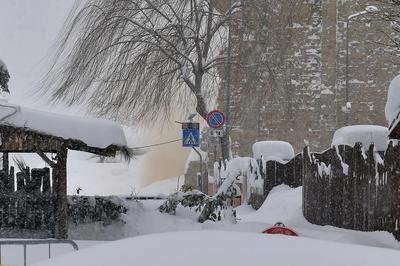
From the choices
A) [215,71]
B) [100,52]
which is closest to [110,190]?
[215,71]

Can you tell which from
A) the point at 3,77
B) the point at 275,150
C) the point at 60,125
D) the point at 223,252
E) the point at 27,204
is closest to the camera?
the point at 223,252

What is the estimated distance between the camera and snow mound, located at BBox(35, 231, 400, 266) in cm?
279

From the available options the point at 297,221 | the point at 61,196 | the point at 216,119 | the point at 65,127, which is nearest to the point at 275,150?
the point at 216,119

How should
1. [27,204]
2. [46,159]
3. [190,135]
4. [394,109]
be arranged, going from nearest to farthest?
1. [394,109]
2. [46,159]
3. [27,204]
4. [190,135]

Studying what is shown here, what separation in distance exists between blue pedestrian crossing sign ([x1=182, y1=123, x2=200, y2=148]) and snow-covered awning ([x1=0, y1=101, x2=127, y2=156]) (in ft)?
16.8

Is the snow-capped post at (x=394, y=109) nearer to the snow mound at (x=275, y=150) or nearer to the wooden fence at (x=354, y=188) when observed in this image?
the wooden fence at (x=354, y=188)

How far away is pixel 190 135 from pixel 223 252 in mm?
15549

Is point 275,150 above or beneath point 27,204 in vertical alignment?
above

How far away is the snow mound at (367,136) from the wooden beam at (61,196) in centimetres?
526

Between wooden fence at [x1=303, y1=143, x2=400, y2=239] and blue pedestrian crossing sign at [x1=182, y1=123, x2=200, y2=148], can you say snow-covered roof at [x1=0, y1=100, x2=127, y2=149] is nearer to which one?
wooden fence at [x1=303, y1=143, x2=400, y2=239]

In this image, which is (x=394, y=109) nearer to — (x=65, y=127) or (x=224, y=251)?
(x=65, y=127)

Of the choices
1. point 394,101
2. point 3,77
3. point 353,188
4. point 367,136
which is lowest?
point 353,188

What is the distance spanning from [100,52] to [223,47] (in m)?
3.86

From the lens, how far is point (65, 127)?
41.1 ft
